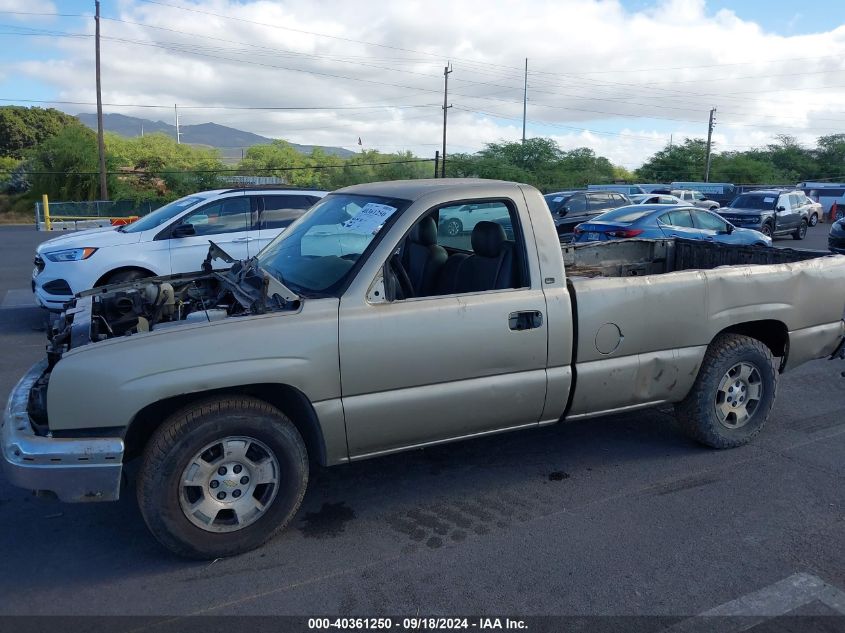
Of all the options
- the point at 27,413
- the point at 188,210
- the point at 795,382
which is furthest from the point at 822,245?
the point at 27,413

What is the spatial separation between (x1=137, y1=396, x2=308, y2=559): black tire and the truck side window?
1.05 metres

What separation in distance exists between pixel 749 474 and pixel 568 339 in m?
1.62

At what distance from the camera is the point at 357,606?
3271mm

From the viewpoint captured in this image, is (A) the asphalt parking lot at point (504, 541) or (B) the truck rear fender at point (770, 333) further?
(B) the truck rear fender at point (770, 333)

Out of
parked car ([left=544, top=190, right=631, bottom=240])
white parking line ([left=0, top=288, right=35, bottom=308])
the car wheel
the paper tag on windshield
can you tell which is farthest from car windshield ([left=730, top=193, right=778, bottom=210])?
the paper tag on windshield

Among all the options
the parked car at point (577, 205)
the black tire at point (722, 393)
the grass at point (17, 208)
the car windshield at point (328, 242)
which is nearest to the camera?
the car windshield at point (328, 242)

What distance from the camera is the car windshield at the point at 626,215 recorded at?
1479 cm

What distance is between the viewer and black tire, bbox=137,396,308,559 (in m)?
3.46

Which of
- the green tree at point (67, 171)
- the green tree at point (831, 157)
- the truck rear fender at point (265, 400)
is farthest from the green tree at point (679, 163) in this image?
the truck rear fender at point (265, 400)

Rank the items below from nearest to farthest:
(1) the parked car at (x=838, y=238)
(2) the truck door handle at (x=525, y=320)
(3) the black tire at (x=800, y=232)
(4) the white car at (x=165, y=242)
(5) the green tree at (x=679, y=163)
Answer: (2) the truck door handle at (x=525, y=320) < (4) the white car at (x=165, y=242) < (1) the parked car at (x=838, y=238) < (3) the black tire at (x=800, y=232) < (5) the green tree at (x=679, y=163)

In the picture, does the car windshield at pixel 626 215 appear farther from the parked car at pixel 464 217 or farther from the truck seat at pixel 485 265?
the truck seat at pixel 485 265

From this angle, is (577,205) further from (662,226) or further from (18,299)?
(18,299)

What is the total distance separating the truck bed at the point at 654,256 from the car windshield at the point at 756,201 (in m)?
20.0

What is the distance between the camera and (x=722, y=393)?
16.6 feet
